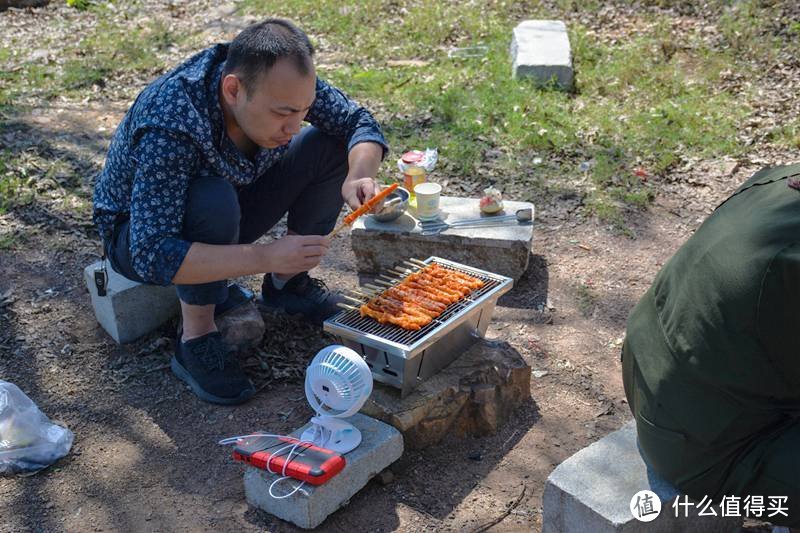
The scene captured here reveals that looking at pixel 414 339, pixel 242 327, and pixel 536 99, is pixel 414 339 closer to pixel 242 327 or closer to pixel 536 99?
pixel 242 327

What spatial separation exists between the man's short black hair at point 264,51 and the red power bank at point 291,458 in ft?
4.53

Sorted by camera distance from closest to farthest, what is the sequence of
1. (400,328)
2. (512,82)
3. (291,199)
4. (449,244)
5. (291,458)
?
(291,458), (400,328), (291,199), (449,244), (512,82)

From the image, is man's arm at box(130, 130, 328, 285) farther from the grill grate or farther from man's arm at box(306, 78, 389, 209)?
man's arm at box(306, 78, 389, 209)

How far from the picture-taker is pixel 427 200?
462 cm

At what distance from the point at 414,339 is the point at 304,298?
1116 millimetres

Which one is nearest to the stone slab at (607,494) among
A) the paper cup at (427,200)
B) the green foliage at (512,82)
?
the paper cup at (427,200)

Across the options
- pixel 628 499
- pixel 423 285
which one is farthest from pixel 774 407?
pixel 423 285

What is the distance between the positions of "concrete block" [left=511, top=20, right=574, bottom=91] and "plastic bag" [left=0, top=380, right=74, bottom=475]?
5.18 meters

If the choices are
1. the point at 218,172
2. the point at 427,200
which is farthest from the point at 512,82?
the point at 218,172

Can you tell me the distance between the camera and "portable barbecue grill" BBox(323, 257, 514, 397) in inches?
127

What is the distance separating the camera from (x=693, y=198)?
5.59 m

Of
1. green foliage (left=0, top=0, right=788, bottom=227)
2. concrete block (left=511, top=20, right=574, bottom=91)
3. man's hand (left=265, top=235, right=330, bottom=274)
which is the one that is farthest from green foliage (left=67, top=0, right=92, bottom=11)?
man's hand (left=265, top=235, right=330, bottom=274)

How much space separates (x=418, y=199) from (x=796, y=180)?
2.62m

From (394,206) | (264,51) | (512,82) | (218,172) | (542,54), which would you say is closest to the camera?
(264,51)
